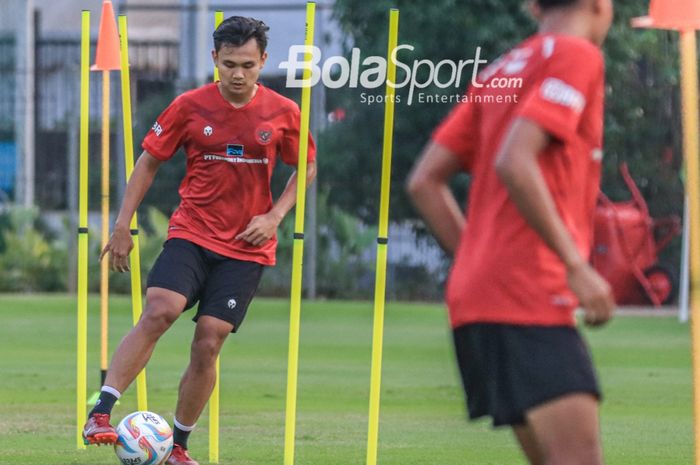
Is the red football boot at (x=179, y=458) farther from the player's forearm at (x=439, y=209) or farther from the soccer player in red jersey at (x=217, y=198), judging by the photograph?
Result: the player's forearm at (x=439, y=209)

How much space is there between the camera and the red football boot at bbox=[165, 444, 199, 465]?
832cm

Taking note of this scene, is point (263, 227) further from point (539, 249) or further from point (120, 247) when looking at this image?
point (539, 249)

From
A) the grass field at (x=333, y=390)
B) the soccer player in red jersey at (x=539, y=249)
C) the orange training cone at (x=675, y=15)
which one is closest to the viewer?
the soccer player in red jersey at (x=539, y=249)

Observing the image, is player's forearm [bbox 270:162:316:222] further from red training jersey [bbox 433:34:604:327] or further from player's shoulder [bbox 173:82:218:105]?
red training jersey [bbox 433:34:604:327]

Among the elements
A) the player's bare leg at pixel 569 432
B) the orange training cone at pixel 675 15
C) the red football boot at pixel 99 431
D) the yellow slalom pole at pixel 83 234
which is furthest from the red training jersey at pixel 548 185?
the yellow slalom pole at pixel 83 234

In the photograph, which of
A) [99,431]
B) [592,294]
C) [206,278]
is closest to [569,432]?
[592,294]

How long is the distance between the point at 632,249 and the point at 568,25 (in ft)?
61.9

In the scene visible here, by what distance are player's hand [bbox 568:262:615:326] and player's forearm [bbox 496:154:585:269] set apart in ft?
0.13

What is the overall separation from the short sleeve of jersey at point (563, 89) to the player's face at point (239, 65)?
3686mm

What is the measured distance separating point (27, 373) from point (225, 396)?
2.50 meters

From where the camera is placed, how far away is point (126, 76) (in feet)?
28.4

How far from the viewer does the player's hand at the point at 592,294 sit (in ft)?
13.9

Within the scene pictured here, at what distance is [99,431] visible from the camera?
7.62m

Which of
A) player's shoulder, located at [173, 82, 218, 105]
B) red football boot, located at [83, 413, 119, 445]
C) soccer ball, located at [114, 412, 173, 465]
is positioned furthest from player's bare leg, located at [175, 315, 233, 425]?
player's shoulder, located at [173, 82, 218, 105]
